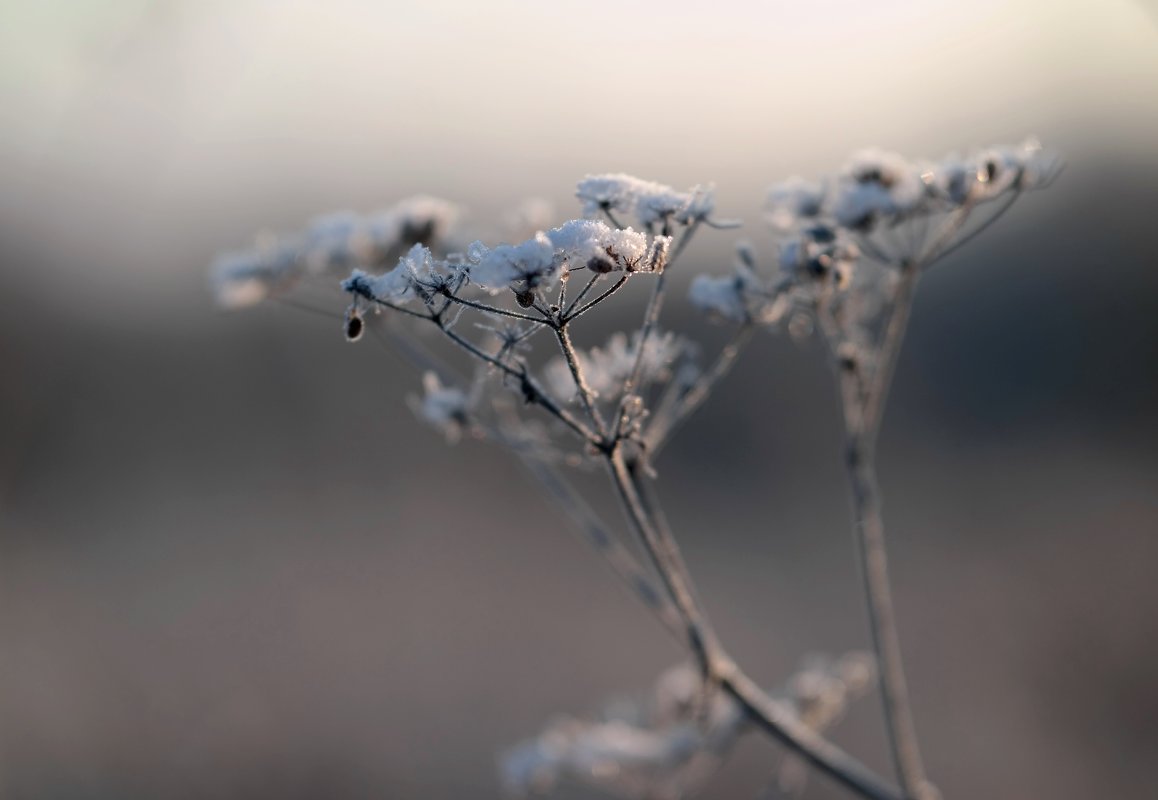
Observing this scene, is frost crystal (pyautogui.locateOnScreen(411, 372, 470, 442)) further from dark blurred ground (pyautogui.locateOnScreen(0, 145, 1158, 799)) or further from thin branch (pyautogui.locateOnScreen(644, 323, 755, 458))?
dark blurred ground (pyautogui.locateOnScreen(0, 145, 1158, 799))

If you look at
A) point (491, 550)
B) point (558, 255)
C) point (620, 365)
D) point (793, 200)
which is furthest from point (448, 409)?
point (491, 550)

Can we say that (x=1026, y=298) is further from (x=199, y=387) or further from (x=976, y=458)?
(x=199, y=387)

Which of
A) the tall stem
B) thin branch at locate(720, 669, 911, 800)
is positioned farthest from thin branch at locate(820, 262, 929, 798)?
thin branch at locate(720, 669, 911, 800)

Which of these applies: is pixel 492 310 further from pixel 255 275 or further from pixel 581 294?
pixel 255 275

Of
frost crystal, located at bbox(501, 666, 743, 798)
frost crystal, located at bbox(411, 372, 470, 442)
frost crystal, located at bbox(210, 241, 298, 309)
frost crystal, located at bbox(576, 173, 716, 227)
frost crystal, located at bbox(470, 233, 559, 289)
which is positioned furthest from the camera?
frost crystal, located at bbox(210, 241, 298, 309)

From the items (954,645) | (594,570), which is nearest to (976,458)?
(954,645)
